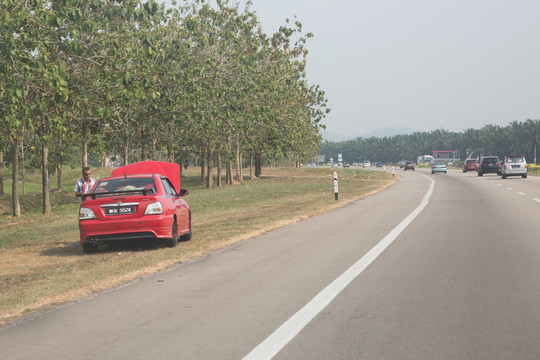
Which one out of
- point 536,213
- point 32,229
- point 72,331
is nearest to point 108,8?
point 32,229

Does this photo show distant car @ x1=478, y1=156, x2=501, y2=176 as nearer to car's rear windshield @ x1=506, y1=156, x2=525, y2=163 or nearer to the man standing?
car's rear windshield @ x1=506, y1=156, x2=525, y2=163

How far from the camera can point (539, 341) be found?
17.8ft

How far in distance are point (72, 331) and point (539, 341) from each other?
4.06m

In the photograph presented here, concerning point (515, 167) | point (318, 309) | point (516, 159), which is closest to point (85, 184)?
point (318, 309)

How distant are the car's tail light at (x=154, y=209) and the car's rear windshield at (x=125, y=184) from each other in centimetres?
50

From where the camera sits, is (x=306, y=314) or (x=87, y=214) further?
(x=87, y=214)

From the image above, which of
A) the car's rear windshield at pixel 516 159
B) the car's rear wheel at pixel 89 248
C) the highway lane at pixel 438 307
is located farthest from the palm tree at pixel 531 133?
the car's rear wheel at pixel 89 248

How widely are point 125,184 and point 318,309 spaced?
282 inches

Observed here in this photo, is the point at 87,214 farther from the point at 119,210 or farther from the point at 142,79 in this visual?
the point at 142,79

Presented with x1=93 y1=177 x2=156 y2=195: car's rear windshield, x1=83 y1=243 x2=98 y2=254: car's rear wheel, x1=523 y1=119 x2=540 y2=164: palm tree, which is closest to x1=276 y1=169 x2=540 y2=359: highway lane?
x1=93 y1=177 x2=156 y2=195: car's rear windshield

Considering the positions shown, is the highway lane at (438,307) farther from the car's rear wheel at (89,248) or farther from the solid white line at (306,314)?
the car's rear wheel at (89,248)

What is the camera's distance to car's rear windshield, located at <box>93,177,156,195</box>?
41.9 feet

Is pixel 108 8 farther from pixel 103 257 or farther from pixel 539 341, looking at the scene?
pixel 539 341

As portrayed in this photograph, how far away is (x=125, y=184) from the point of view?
42.8ft
